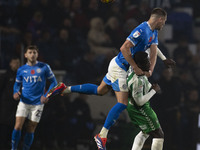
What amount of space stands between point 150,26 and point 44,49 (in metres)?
4.32

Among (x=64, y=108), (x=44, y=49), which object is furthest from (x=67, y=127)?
(x=44, y=49)

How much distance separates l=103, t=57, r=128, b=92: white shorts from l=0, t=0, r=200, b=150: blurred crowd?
3.20 metres

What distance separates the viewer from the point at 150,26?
6344 millimetres

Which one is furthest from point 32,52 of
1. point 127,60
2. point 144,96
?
point 144,96

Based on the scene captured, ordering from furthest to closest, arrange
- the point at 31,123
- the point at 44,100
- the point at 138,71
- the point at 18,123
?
the point at 31,123, the point at 18,123, the point at 44,100, the point at 138,71

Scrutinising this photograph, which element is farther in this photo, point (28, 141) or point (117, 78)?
point (28, 141)

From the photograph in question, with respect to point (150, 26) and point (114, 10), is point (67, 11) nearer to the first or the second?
point (114, 10)

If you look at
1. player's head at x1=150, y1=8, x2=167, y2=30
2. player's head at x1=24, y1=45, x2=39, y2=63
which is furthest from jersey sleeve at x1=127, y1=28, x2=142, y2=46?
player's head at x1=24, y1=45, x2=39, y2=63

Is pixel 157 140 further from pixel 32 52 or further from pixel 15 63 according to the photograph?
pixel 15 63

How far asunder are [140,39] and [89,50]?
177 inches

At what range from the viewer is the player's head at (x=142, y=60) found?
6.07 m

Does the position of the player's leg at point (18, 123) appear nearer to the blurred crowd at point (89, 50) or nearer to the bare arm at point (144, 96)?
the blurred crowd at point (89, 50)

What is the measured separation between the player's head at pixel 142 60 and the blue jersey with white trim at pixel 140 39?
0.19 m

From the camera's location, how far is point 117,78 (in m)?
6.36
